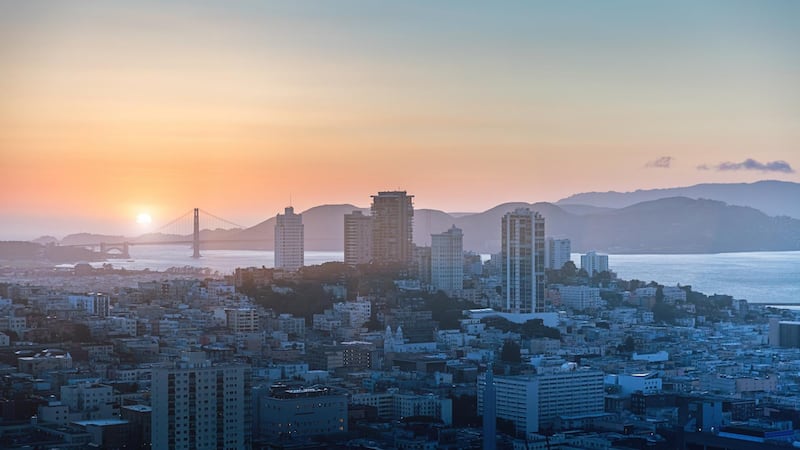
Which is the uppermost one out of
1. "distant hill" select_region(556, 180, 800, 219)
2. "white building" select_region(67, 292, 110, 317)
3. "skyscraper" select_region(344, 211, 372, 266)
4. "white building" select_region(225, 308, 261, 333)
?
"distant hill" select_region(556, 180, 800, 219)

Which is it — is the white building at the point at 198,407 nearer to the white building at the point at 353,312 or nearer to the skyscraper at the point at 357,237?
the white building at the point at 353,312

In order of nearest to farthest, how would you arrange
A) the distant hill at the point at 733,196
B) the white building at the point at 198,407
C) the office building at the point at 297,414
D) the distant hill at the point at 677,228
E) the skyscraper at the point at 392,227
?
the white building at the point at 198,407 → the office building at the point at 297,414 → the skyscraper at the point at 392,227 → the distant hill at the point at 733,196 → the distant hill at the point at 677,228

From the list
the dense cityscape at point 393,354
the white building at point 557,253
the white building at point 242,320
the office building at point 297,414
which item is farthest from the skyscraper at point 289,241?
the office building at point 297,414

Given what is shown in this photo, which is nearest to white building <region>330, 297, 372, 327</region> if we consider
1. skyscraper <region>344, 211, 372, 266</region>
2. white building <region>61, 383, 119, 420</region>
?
skyscraper <region>344, 211, 372, 266</region>

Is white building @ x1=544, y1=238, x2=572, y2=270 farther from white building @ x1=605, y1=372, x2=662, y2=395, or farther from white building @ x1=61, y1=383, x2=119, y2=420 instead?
white building @ x1=61, y1=383, x2=119, y2=420

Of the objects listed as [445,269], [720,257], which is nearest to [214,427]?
[445,269]
